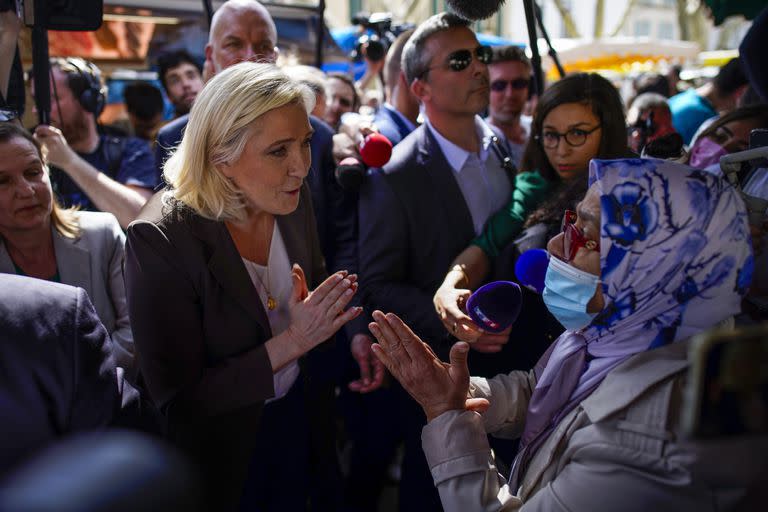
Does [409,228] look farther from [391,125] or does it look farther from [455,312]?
[391,125]

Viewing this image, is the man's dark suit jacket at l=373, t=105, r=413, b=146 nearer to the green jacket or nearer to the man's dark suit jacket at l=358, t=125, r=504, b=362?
the man's dark suit jacket at l=358, t=125, r=504, b=362

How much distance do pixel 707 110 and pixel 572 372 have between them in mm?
4678

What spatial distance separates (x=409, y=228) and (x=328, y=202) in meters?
0.50

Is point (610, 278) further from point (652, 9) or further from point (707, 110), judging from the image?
point (652, 9)

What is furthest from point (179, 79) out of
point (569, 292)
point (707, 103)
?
point (707, 103)

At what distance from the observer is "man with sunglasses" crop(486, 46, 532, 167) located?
4.12 m

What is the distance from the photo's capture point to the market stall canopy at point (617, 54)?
41.2 feet

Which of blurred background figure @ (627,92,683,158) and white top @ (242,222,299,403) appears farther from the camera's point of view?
blurred background figure @ (627,92,683,158)

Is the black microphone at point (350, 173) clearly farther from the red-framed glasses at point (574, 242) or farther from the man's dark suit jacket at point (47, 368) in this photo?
the man's dark suit jacket at point (47, 368)

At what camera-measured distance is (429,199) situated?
2.78 m

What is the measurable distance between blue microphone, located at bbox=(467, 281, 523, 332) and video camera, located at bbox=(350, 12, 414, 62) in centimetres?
322

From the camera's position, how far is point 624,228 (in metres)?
1.50

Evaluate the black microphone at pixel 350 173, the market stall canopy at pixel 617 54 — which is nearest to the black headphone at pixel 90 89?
the black microphone at pixel 350 173

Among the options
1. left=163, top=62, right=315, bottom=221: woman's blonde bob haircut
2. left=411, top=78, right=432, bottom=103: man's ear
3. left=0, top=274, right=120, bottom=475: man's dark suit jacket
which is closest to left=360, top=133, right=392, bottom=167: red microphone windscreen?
left=411, top=78, right=432, bottom=103: man's ear
